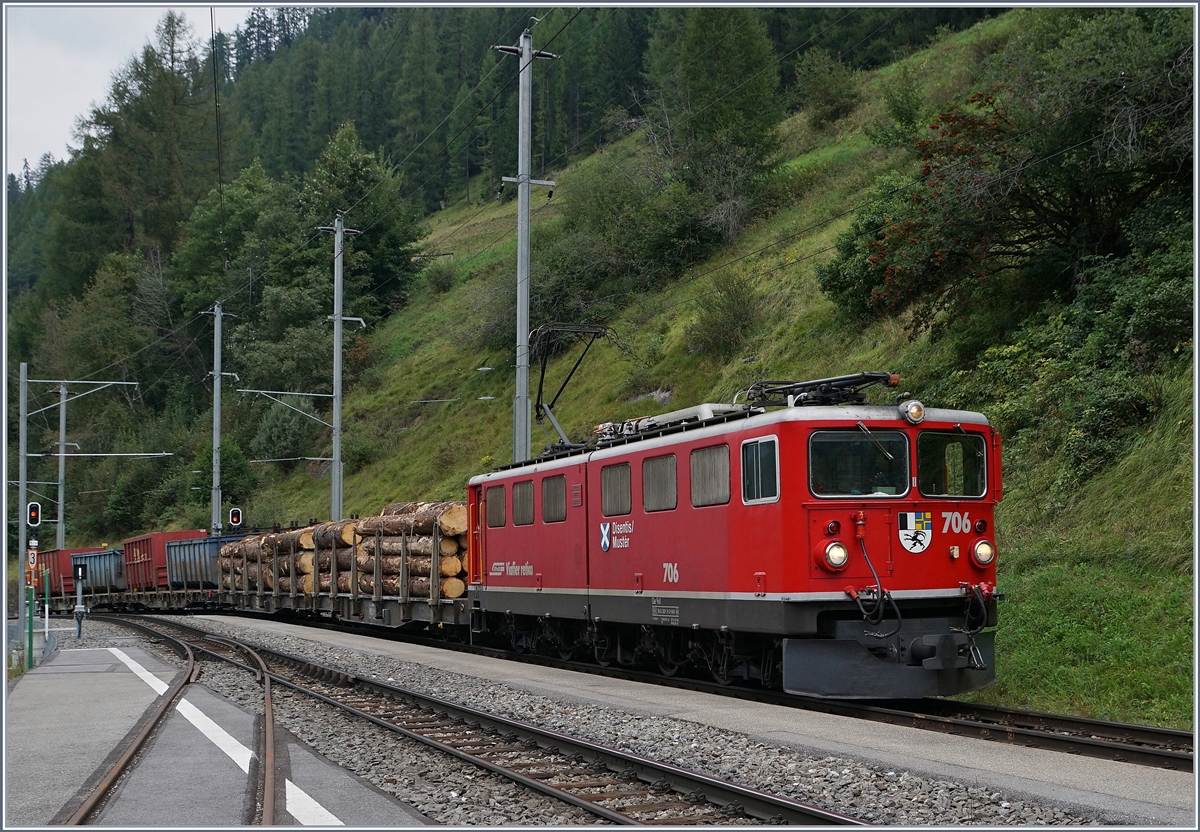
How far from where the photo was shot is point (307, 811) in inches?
313

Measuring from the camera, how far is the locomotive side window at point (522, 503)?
18062 mm

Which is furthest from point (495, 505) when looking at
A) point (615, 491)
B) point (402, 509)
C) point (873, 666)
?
point (873, 666)

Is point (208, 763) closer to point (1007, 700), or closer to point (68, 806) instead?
point (68, 806)

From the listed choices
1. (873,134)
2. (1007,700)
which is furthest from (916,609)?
(873,134)

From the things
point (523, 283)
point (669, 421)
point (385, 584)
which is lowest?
point (385, 584)

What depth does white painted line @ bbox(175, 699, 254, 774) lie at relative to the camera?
1004cm

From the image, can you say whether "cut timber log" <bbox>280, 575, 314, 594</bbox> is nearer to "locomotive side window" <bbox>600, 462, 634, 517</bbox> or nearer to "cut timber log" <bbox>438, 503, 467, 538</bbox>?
"cut timber log" <bbox>438, 503, 467, 538</bbox>

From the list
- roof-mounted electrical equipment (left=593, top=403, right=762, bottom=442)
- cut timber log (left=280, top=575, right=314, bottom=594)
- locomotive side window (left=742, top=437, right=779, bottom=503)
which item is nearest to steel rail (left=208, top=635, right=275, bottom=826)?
locomotive side window (left=742, top=437, right=779, bottom=503)

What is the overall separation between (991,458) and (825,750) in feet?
15.9

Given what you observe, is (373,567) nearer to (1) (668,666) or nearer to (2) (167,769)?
(1) (668,666)

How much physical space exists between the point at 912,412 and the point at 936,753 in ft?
13.3

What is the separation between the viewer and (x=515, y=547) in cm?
1859

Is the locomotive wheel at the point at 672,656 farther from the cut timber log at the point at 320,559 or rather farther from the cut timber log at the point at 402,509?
the cut timber log at the point at 320,559

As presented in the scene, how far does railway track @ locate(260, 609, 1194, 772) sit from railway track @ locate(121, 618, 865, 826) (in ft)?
10.6
